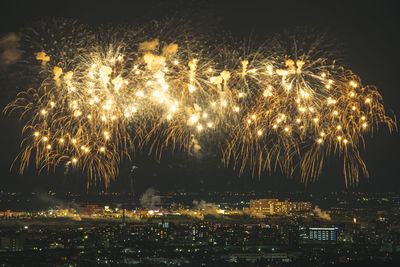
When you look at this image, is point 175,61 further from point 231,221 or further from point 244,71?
point 231,221

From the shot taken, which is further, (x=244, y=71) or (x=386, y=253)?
(x=386, y=253)

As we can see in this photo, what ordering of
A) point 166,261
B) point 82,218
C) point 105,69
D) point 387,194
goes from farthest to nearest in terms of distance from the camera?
1. point 82,218
2. point 387,194
3. point 166,261
4. point 105,69

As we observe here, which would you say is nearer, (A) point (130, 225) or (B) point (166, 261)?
(B) point (166, 261)

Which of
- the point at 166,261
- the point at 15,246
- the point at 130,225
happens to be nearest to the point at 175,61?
the point at 166,261

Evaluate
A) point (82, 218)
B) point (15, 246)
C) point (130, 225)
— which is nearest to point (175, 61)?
point (15, 246)

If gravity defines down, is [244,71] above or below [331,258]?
above

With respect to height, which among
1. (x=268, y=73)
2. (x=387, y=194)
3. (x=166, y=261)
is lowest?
(x=166, y=261)

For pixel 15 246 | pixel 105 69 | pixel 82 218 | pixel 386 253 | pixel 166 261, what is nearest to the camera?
pixel 105 69

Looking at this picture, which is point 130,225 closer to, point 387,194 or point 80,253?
point 80,253

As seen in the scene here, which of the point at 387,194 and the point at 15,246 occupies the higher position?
the point at 387,194
